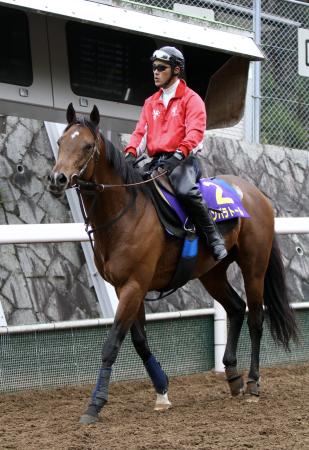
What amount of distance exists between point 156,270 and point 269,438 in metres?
1.76

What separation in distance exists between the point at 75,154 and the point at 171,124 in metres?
1.11

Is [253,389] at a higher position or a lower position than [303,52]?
lower

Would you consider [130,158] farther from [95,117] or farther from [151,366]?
[151,366]

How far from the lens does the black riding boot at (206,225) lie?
6.39m


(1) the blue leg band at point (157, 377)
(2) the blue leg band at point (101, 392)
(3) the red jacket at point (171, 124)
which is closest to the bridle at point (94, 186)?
(3) the red jacket at point (171, 124)

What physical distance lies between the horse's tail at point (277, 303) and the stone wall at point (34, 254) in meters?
2.26

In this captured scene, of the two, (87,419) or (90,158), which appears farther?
(90,158)

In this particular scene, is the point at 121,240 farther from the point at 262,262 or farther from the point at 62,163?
the point at 262,262

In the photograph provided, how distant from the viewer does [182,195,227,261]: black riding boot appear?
639 centimetres

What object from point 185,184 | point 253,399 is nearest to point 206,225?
point 185,184

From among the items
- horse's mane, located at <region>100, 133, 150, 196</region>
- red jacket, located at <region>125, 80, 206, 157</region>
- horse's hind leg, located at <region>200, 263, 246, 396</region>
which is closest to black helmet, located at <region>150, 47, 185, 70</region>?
red jacket, located at <region>125, 80, 206, 157</region>

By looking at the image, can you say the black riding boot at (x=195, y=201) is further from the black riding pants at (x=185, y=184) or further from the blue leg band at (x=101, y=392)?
the blue leg band at (x=101, y=392)

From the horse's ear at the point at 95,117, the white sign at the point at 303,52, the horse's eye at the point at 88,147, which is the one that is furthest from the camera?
the white sign at the point at 303,52

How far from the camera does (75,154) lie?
222 inches
